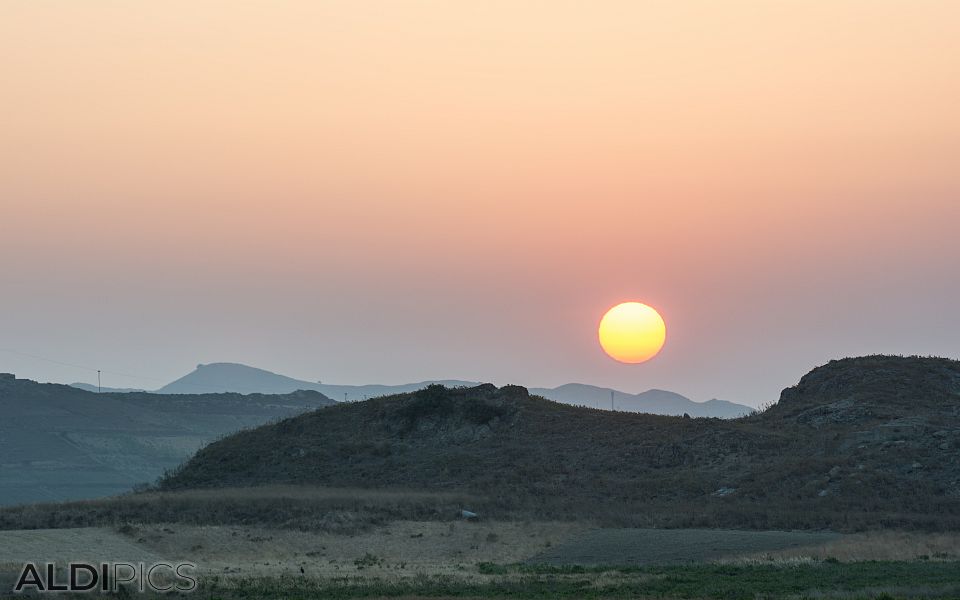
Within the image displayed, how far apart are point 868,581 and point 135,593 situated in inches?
1048

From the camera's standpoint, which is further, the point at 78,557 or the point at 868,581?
the point at 78,557

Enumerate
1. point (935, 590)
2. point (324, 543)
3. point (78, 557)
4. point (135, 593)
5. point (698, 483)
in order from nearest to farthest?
point (935, 590) → point (135, 593) → point (78, 557) → point (324, 543) → point (698, 483)

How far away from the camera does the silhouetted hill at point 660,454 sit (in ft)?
230

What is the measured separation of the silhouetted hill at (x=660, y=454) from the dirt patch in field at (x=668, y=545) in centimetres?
503

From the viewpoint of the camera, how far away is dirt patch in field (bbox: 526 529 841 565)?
53562 millimetres

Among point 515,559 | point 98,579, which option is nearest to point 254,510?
point 515,559

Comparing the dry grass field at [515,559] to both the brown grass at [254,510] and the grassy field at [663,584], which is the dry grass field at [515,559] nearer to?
the grassy field at [663,584]

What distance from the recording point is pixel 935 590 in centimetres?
3816

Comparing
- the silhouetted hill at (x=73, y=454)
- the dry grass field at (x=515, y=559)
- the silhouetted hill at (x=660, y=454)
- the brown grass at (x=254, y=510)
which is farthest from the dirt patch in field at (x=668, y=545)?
the silhouetted hill at (x=73, y=454)

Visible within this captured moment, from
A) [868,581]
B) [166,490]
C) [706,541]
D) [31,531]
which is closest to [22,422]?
[166,490]

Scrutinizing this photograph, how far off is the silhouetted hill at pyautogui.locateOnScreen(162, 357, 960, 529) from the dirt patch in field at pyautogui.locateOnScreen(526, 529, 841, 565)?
5025 millimetres

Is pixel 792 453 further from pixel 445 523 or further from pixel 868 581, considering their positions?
pixel 868 581

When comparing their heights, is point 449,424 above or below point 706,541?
above

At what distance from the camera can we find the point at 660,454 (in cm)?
8725
